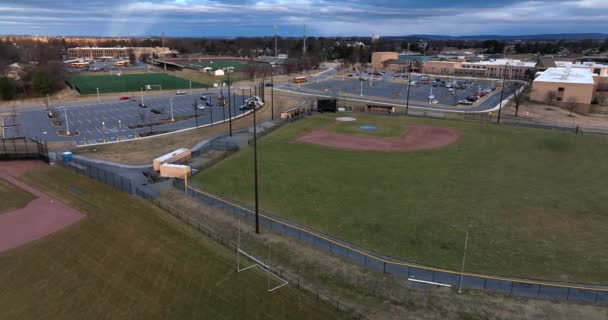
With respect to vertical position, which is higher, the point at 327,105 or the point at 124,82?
the point at 124,82

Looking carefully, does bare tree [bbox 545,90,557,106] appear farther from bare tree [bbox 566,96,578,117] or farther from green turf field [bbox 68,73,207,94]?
green turf field [bbox 68,73,207,94]

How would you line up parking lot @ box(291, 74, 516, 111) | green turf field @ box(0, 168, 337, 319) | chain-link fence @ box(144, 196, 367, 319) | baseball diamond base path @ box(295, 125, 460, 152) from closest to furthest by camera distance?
chain-link fence @ box(144, 196, 367, 319) → green turf field @ box(0, 168, 337, 319) → baseball diamond base path @ box(295, 125, 460, 152) → parking lot @ box(291, 74, 516, 111)

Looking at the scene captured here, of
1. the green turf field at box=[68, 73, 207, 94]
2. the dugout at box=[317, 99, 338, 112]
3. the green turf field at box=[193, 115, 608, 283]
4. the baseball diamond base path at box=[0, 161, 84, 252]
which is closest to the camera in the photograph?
the green turf field at box=[193, 115, 608, 283]

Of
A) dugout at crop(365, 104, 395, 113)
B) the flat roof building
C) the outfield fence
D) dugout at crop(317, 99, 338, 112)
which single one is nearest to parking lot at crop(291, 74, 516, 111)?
the flat roof building

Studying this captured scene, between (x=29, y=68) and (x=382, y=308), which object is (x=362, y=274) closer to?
(x=382, y=308)

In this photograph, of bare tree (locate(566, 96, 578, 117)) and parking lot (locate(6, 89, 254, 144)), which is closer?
parking lot (locate(6, 89, 254, 144))

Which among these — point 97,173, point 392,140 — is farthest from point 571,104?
point 97,173

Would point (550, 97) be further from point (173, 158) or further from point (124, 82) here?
point (124, 82)
